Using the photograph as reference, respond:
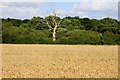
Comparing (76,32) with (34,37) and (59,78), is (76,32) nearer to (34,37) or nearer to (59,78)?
(34,37)

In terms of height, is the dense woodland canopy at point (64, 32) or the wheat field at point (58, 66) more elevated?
the dense woodland canopy at point (64, 32)

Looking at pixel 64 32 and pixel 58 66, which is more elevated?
pixel 64 32

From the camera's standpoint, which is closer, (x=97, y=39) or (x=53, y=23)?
(x=97, y=39)

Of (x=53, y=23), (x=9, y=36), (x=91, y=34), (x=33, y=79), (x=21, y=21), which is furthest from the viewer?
(x=21, y=21)

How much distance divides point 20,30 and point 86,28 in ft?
55.9

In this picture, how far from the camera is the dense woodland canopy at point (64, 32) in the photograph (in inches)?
2292

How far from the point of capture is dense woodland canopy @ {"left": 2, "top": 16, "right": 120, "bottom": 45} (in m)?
58.2

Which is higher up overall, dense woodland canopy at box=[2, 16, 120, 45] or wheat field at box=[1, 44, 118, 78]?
dense woodland canopy at box=[2, 16, 120, 45]

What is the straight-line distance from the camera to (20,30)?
62.0 meters

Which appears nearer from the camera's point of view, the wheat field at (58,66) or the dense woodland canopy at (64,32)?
the wheat field at (58,66)

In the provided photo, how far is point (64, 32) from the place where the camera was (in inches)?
2611

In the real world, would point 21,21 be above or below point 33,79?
above

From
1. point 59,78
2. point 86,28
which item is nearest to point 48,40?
point 86,28

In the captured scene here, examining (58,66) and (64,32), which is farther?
(64,32)
